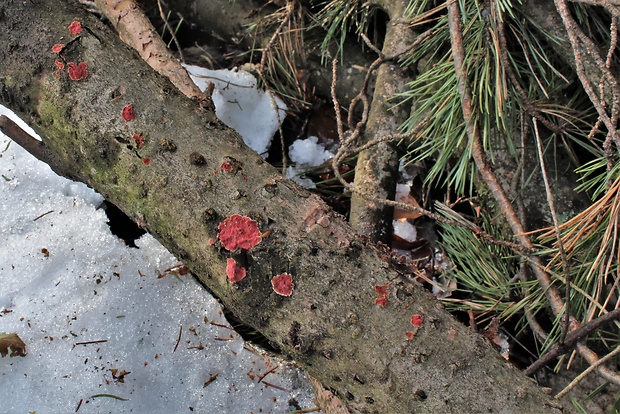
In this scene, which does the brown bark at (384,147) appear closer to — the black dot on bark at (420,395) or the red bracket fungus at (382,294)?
the red bracket fungus at (382,294)

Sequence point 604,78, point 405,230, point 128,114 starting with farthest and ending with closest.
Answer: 1. point 405,230
2. point 604,78
3. point 128,114

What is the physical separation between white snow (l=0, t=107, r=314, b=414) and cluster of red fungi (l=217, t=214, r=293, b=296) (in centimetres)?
64

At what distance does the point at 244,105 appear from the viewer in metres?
2.29

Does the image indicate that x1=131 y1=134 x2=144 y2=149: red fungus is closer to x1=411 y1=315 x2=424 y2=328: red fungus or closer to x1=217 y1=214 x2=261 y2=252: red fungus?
x1=217 y1=214 x2=261 y2=252: red fungus

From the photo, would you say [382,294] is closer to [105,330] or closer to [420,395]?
[420,395]

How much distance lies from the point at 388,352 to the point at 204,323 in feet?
2.72

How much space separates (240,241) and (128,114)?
41cm

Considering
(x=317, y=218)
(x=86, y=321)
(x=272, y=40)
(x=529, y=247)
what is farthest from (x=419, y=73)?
(x=86, y=321)

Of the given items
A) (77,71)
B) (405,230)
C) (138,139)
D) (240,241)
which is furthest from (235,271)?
(405,230)

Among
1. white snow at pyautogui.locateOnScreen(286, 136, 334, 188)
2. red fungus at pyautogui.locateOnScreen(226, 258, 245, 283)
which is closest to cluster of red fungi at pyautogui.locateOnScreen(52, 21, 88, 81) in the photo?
red fungus at pyautogui.locateOnScreen(226, 258, 245, 283)

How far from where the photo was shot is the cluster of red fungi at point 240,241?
119 cm

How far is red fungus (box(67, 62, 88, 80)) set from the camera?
1.35m

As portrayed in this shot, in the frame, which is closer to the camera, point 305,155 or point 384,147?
point 384,147

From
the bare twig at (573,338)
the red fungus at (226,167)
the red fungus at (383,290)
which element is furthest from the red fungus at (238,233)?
the bare twig at (573,338)
